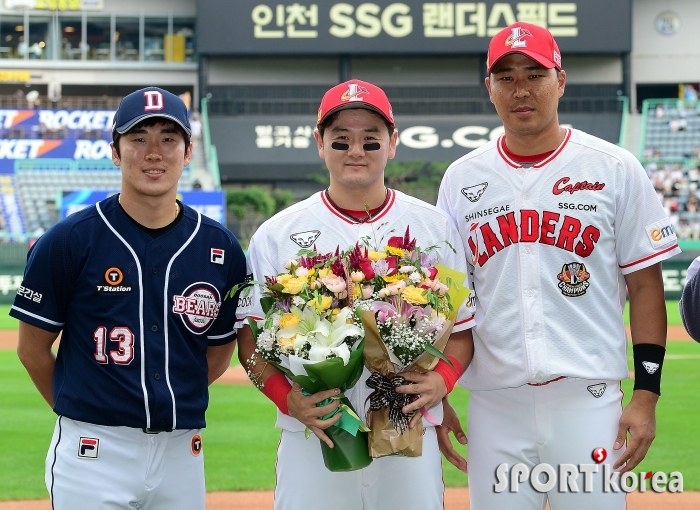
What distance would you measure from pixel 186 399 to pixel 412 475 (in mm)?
887

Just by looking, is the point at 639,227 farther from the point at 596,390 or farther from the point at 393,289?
the point at 393,289

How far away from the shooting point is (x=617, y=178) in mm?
3684

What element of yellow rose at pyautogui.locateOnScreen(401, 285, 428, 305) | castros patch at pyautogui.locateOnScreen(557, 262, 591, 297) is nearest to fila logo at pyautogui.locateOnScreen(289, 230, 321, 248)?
yellow rose at pyautogui.locateOnScreen(401, 285, 428, 305)

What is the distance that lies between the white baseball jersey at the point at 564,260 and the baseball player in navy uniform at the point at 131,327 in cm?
110

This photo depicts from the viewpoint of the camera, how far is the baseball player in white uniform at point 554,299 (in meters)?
3.56

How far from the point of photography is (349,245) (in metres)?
3.61

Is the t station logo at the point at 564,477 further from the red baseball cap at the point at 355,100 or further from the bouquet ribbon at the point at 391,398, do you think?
the red baseball cap at the point at 355,100

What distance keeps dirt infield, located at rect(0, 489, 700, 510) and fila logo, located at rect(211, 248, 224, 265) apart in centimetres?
336

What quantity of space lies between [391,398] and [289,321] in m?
0.49

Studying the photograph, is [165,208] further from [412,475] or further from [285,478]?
[412,475]

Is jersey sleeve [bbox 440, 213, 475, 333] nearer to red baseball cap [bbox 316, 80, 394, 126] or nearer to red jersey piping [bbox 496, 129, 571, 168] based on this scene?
red jersey piping [bbox 496, 129, 571, 168]

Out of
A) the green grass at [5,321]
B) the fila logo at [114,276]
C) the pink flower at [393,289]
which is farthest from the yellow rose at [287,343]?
the green grass at [5,321]

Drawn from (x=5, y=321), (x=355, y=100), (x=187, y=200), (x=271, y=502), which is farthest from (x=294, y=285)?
(x=187, y=200)

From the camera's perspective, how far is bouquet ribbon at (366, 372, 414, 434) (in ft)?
10.9
